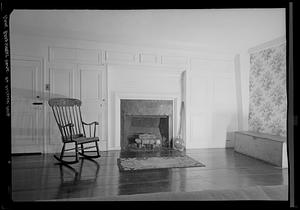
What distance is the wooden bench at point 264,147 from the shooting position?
9.34 ft

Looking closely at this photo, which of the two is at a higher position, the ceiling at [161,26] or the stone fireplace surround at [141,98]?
the ceiling at [161,26]

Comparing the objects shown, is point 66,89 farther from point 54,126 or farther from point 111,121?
point 111,121

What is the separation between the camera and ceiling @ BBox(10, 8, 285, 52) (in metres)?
2.64

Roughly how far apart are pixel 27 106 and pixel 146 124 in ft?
6.94

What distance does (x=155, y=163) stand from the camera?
288cm

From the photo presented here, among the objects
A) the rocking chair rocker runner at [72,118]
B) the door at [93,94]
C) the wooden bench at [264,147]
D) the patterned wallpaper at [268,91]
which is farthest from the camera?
the door at [93,94]

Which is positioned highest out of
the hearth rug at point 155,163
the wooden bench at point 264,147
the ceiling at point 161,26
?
the ceiling at point 161,26

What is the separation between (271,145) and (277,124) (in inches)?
26.8

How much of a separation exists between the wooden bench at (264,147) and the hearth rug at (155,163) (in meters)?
1.04

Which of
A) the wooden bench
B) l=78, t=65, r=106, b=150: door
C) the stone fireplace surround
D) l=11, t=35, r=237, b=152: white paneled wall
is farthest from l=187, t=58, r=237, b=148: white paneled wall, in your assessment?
l=78, t=65, r=106, b=150: door

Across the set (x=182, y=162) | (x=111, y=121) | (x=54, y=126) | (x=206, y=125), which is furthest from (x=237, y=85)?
(x=54, y=126)

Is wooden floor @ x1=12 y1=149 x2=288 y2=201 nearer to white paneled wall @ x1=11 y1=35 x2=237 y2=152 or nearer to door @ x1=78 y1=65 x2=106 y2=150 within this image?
door @ x1=78 y1=65 x2=106 y2=150
